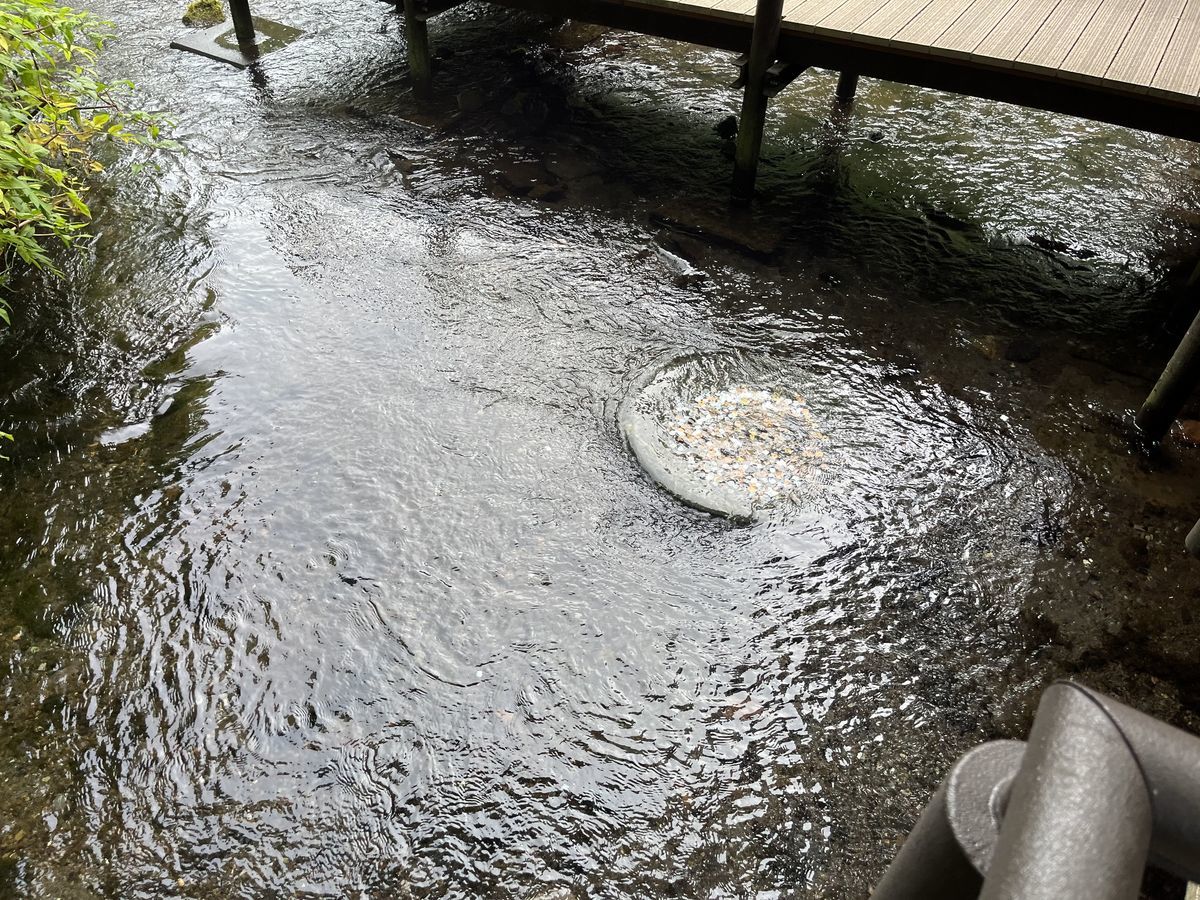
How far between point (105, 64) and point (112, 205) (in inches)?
99.4

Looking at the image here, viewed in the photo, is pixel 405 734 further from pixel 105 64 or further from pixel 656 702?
pixel 105 64

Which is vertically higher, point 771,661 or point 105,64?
point 105,64

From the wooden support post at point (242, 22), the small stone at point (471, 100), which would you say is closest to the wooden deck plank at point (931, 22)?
the small stone at point (471, 100)

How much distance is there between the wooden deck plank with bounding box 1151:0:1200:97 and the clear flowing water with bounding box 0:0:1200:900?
1.25 metres

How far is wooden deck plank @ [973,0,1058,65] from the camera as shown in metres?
4.76

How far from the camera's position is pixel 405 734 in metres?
3.04

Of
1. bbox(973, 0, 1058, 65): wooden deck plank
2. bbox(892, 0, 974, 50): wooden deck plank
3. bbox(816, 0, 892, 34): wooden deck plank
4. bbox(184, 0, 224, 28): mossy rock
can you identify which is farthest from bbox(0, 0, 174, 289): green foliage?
bbox(973, 0, 1058, 65): wooden deck plank

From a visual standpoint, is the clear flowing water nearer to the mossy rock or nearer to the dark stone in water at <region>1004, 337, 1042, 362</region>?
the dark stone in water at <region>1004, 337, 1042, 362</region>

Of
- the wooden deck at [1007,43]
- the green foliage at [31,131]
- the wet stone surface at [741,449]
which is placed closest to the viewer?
the green foliage at [31,131]

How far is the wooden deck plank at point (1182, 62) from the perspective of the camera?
4.42 m

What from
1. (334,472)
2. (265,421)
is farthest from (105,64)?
(334,472)

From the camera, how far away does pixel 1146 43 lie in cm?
491

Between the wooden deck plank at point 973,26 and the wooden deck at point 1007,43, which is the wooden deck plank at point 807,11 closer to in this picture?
the wooden deck at point 1007,43

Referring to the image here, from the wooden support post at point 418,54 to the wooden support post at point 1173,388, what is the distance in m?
5.88
